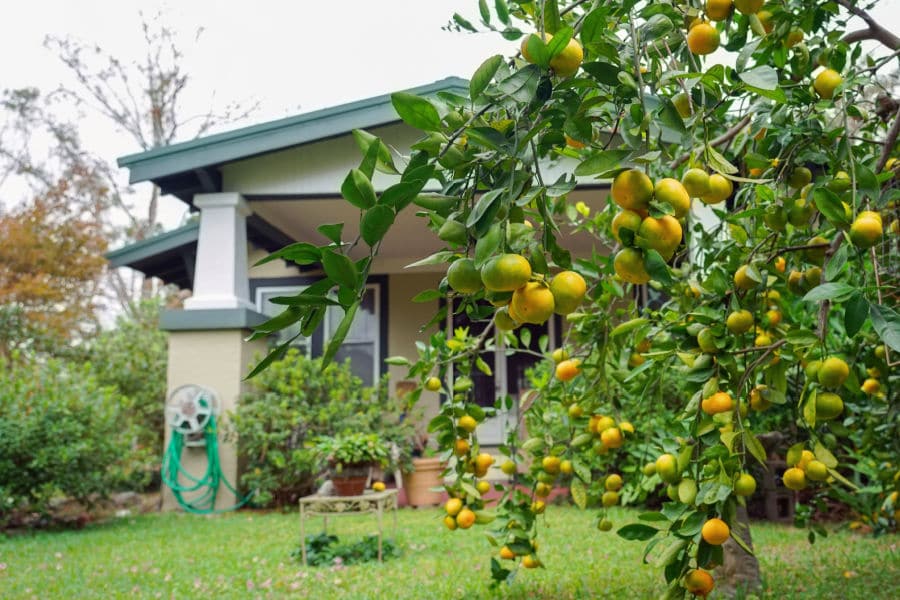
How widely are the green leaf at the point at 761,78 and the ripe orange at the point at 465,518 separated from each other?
1.83 metres

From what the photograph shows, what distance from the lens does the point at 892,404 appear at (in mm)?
2566

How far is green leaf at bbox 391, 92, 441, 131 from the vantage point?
995 millimetres

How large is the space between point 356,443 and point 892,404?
3.55 meters

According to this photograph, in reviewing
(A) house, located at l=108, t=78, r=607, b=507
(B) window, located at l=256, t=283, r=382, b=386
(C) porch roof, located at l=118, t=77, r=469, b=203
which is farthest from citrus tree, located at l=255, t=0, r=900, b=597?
(B) window, located at l=256, t=283, r=382, b=386

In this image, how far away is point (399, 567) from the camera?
14.4ft

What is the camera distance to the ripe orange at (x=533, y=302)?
960 mm

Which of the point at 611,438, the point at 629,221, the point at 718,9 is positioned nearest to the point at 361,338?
the point at 611,438

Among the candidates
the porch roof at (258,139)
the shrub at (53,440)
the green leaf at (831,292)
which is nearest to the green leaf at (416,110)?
the green leaf at (831,292)

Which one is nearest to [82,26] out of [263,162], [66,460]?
[263,162]

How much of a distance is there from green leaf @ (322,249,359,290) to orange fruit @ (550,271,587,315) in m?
0.28

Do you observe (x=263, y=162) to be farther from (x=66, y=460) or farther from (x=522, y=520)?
(x=522, y=520)

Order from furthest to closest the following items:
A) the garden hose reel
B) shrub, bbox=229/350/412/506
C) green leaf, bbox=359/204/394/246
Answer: the garden hose reel → shrub, bbox=229/350/412/506 → green leaf, bbox=359/204/394/246

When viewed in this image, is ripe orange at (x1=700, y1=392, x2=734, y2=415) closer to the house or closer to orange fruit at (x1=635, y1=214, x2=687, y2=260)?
orange fruit at (x1=635, y1=214, x2=687, y2=260)

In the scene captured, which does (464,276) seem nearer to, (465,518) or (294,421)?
(465,518)
